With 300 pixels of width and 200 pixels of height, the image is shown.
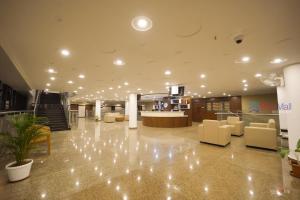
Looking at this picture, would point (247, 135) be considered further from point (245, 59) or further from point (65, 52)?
point (65, 52)

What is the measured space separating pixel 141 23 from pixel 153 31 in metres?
0.32

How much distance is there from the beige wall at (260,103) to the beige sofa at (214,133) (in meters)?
10.5

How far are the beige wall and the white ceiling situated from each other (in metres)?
11.0

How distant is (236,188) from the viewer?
8.08 ft

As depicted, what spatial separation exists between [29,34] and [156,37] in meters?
2.56

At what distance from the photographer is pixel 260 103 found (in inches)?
516

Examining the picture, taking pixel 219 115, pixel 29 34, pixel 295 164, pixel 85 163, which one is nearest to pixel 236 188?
pixel 295 164

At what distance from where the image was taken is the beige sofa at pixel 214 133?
5258mm

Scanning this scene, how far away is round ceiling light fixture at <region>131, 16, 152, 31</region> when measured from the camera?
2.22 meters

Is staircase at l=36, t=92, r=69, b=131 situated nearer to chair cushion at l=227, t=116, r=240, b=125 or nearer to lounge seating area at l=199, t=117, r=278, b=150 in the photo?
lounge seating area at l=199, t=117, r=278, b=150

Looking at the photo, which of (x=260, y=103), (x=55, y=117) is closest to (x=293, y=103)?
(x=260, y=103)

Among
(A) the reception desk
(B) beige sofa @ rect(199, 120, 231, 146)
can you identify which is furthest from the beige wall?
(B) beige sofa @ rect(199, 120, 231, 146)

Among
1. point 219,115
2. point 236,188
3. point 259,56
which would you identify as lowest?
point 236,188

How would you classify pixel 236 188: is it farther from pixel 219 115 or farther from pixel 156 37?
pixel 219 115
